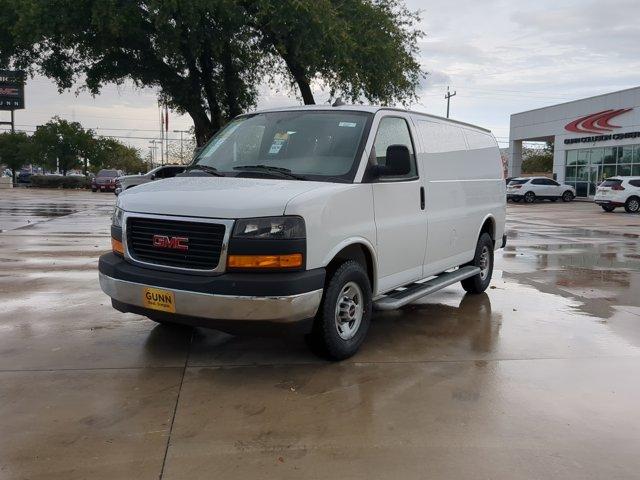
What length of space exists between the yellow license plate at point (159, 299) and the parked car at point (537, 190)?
36.4 m

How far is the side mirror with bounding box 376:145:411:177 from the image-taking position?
16.7 ft

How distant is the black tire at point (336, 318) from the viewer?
4.61 meters

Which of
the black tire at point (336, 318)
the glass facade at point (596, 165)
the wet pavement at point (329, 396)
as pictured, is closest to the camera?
the wet pavement at point (329, 396)

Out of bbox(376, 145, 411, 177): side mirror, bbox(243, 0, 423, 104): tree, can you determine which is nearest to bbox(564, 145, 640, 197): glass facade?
bbox(243, 0, 423, 104): tree

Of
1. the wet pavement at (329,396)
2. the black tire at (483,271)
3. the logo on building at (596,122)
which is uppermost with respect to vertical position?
the logo on building at (596,122)

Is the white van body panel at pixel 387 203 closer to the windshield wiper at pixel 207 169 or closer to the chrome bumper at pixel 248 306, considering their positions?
the windshield wiper at pixel 207 169

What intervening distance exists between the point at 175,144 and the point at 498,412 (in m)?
106

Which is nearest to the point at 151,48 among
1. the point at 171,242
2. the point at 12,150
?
the point at 171,242

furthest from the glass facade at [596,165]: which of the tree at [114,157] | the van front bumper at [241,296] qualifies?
the tree at [114,157]

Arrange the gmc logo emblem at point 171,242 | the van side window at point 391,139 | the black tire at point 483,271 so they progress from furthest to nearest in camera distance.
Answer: the black tire at point 483,271 < the van side window at point 391,139 < the gmc logo emblem at point 171,242

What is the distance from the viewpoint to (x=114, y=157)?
8262cm

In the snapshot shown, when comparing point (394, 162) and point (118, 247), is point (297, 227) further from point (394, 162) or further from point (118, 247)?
point (118, 247)

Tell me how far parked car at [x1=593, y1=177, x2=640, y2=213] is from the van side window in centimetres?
2502

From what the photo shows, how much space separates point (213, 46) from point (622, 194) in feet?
64.7
